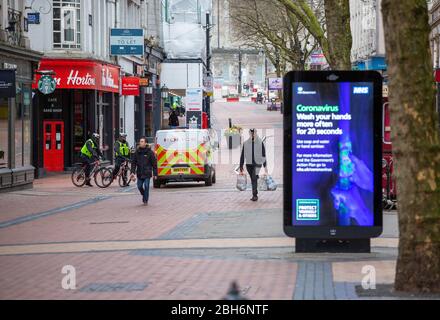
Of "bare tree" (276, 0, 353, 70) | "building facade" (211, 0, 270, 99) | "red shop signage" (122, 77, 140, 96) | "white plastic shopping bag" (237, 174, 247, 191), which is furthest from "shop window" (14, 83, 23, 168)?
"building facade" (211, 0, 270, 99)

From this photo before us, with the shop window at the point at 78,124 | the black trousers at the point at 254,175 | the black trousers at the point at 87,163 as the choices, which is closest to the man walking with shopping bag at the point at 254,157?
the black trousers at the point at 254,175

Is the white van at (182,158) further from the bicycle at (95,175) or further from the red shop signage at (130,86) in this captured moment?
the red shop signage at (130,86)

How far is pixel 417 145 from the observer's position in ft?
33.0

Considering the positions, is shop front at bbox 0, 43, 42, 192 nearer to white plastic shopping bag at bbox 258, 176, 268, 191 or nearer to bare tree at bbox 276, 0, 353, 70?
white plastic shopping bag at bbox 258, 176, 268, 191

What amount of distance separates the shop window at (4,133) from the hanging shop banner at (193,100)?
30.7 metres

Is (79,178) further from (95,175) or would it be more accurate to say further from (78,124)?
(78,124)

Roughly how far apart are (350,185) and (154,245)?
370 cm

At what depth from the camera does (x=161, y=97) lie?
6756 cm

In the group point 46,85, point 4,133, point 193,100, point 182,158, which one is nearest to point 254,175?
point 182,158

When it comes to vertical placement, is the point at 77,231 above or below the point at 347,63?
below

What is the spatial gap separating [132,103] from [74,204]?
28.1 metres

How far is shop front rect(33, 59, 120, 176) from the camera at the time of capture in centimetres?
3975
